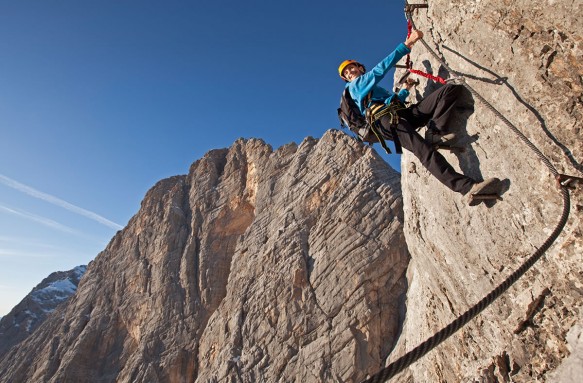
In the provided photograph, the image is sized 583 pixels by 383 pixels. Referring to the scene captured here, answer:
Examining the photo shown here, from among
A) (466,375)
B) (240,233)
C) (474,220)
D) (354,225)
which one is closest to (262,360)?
(354,225)

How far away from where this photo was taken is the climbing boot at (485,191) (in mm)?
4617

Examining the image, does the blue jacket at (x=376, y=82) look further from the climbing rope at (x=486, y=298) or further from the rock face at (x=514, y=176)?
the climbing rope at (x=486, y=298)

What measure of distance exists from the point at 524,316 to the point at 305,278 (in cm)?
2580

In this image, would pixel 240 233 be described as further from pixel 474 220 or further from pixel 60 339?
pixel 474 220

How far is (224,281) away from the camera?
39.5 meters

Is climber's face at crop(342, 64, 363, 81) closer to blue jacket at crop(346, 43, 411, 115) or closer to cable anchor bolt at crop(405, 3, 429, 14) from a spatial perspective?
blue jacket at crop(346, 43, 411, 115)

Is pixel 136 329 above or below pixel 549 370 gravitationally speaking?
above

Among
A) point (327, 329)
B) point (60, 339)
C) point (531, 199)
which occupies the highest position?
point (60, 339)

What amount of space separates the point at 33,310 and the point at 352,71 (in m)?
84.0

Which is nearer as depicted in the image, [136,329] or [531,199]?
[531,199]

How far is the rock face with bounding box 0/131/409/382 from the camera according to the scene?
87.1 feet

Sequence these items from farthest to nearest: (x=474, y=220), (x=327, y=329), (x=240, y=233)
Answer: (x=240, y=233) → (x=327, y=329) → (x=474, y=220)

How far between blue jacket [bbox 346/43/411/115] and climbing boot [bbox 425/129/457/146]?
0.86m

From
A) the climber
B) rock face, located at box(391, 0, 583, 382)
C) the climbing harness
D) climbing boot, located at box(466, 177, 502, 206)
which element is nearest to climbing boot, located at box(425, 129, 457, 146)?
the climber
